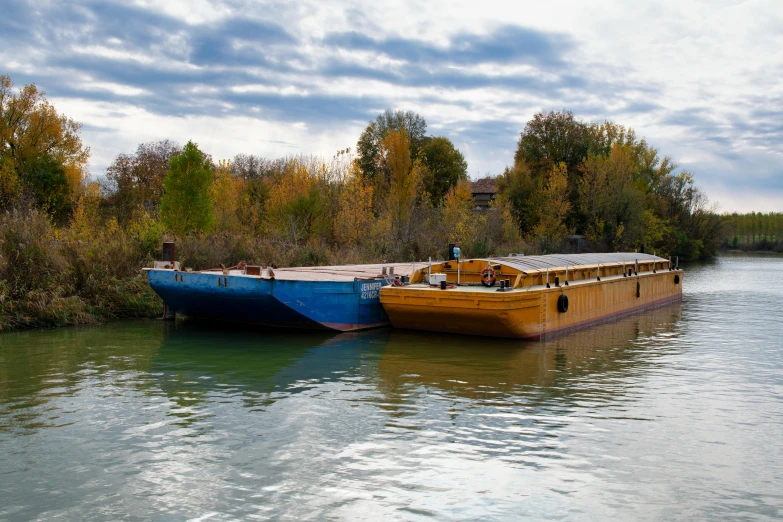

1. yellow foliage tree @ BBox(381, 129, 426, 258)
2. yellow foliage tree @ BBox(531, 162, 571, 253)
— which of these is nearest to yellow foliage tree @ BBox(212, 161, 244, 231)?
yellow foliage tree @ BBox(381, 129, 426, 258)

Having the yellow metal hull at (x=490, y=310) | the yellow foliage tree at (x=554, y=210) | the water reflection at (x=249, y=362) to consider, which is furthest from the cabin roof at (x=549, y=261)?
the yellow foliage tree at (x=554, y=210)

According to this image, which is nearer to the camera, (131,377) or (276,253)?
(131,377)

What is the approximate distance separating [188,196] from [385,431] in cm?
1992

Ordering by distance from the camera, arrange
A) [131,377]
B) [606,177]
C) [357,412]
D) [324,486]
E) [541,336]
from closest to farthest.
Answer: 1. [324,486]
2. [357,412]
3. [131,377]
4. [541,336]
5. [606,177]

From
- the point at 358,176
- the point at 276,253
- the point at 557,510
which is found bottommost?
the point at 557,510

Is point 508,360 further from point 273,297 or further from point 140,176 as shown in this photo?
point 140,176

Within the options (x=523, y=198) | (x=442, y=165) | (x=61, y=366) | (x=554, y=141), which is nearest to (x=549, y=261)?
(x=61, y=366)

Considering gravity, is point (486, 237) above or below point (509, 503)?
above

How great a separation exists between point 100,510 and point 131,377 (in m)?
5.83

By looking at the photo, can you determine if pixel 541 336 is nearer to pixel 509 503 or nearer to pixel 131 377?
pixel 131 377

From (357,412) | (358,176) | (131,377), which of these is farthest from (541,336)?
(358,176)

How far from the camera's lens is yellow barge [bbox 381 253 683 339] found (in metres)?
15.3

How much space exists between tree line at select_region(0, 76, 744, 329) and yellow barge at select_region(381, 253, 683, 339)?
7.74 meters

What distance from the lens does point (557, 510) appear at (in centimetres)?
618
